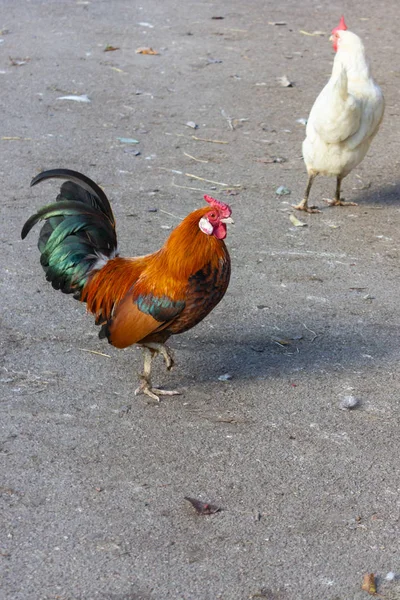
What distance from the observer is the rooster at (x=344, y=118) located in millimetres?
6461

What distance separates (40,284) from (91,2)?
25.5 ft

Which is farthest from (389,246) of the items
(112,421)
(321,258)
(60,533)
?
(60,533)

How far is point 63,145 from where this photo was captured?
7.84 metres

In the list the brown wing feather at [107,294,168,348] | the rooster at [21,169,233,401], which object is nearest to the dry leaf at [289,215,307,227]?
the rooster at [21,169,233,401]

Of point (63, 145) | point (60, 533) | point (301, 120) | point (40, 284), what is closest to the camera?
point (60, 533)

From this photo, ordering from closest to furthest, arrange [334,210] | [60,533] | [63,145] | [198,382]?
[60,533] → [198,382] → [334,210] → [63,145]

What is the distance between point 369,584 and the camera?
3355 mm

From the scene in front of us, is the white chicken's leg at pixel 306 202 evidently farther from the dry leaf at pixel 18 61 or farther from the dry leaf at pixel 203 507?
the dry leaf at pixel 18 61

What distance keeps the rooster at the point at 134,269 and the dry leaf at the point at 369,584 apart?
152 cm

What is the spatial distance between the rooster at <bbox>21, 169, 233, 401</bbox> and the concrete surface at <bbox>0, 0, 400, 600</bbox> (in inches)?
16.2

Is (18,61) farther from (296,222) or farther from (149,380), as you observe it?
(149,380)

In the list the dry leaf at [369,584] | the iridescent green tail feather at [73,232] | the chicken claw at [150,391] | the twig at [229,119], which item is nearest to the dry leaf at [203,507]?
the dry leaf at [369,584]

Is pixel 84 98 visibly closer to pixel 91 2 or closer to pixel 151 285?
pixel 91 2

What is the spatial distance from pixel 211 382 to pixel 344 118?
2646 millimetres
